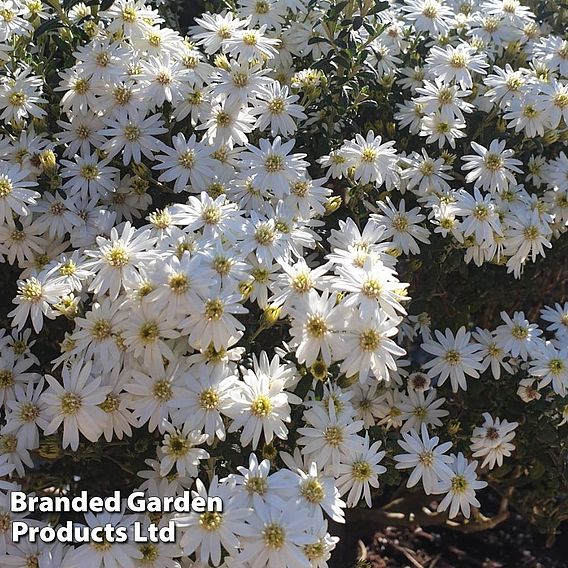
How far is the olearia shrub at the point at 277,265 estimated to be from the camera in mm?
2002

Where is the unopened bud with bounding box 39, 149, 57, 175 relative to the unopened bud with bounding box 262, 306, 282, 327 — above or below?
above

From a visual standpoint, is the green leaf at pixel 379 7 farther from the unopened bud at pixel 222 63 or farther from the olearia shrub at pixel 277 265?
the unopened bud at pixel 222 63

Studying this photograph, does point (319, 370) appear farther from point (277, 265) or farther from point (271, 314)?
point (277, 265)

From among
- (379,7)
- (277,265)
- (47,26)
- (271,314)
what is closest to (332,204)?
(277,265)

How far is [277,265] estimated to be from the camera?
220 centimetres

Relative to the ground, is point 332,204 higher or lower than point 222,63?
lower

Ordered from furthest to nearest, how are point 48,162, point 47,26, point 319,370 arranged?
1. point 47,26
2. point 48,162
3. point 319,370

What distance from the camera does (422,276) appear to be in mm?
2752

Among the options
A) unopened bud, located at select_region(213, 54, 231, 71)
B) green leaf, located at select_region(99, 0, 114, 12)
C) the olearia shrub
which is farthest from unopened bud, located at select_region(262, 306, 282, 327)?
green leaf, located at select_region(99, 0, 114, 12)

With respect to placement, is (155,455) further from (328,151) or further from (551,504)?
(551,504)

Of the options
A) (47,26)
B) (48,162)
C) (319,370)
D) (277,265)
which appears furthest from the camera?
(47,26)

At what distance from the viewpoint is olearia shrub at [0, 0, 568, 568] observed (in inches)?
78.8

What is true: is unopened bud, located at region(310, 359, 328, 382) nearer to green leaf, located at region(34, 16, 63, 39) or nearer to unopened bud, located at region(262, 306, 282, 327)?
unopened bud, located at region(262, 306, 282, 327)

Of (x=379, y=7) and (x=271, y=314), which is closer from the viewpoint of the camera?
(x=271, y=314)
